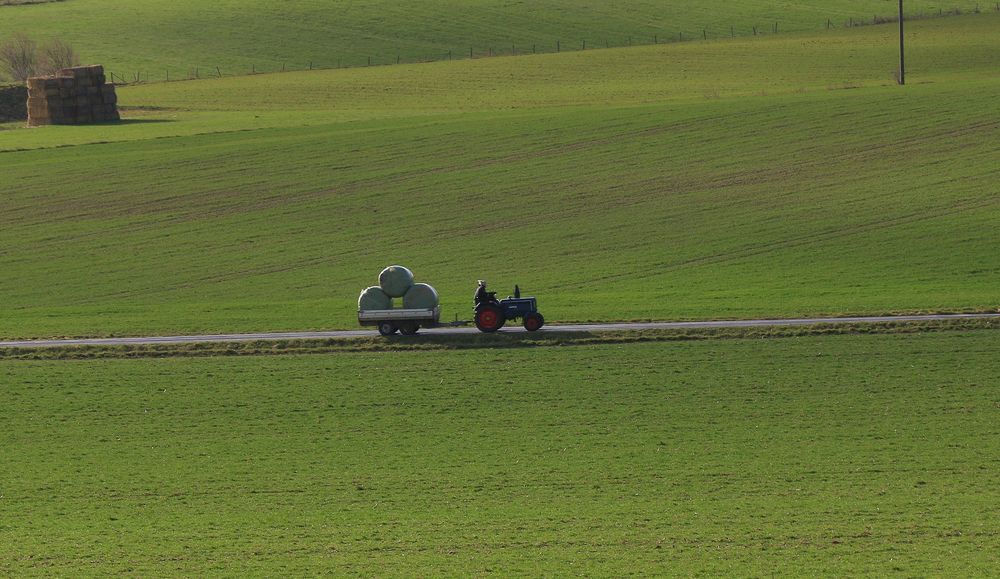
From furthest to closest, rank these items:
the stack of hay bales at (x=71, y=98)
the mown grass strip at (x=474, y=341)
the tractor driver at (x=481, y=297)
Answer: the stack of hay bales at (x=71, y=98) < the tractor driver at (x=481, y=297) < the mown grass strip at (x=474, y=341)

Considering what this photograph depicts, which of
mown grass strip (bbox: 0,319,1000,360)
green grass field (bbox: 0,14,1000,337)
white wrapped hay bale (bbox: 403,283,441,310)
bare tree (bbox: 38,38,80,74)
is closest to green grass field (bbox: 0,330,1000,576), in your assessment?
mown grass strip (bbox: 0,319,1000,360)

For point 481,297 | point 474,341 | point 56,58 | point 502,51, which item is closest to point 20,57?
point 56,58

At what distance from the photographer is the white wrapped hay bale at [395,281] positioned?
129ft

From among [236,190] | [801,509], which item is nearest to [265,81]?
[236,190]

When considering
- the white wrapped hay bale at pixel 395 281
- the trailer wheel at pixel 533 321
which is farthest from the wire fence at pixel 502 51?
the trailer wheel at pixel 533 321

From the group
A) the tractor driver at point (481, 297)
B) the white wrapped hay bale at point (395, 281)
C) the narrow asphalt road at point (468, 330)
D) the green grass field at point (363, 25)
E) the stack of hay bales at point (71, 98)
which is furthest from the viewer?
the green grass field at point (363, 25)

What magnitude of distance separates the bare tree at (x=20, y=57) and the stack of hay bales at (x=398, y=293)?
2880 inches

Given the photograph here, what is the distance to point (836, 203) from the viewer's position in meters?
59.0

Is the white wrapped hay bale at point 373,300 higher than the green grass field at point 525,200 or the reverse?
the reverse

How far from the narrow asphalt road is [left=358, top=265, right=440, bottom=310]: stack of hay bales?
1239 millimetres

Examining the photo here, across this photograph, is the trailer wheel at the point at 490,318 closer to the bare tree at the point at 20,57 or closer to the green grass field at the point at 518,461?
the green grass field at the point at 518,461

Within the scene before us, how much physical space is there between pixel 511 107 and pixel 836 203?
3018cm

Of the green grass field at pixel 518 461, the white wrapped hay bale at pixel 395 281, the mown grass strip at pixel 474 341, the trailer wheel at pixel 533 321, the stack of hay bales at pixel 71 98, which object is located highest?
the stack of hay bales at pixel 71 98

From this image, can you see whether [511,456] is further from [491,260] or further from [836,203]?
[836,203]
